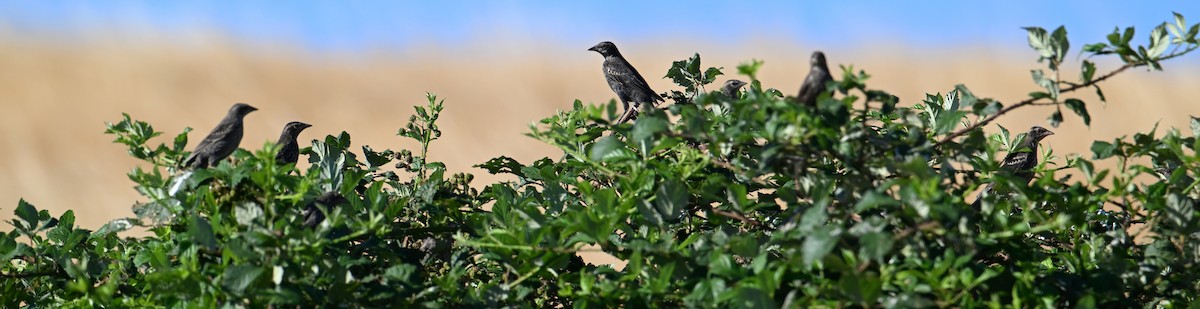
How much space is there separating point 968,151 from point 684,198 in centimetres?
74

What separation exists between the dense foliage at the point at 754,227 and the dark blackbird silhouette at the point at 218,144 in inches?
12.7

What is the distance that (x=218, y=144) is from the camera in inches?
167

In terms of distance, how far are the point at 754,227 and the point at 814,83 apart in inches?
35.0

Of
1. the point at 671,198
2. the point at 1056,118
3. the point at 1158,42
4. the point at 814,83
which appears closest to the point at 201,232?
the point at 671,198

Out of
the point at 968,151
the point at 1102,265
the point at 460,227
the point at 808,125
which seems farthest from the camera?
the point at 460,227

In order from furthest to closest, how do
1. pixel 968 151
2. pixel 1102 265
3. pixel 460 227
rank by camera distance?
pixel 460 227
pixel 1102 265
pixel 968 151

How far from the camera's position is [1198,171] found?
10.9 ft

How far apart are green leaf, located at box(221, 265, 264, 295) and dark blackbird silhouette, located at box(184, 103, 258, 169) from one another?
110 cm

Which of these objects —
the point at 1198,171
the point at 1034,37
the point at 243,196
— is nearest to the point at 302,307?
the point at 243,196

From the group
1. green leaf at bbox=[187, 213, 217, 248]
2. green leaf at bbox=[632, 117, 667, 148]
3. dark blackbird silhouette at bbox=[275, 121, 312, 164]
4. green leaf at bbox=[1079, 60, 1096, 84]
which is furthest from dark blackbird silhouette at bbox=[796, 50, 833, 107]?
dark blackbird silhouette at bbox=[275, 121, 312, 164]

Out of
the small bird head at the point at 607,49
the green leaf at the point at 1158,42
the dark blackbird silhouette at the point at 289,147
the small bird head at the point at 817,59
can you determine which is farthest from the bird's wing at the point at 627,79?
the green leaf at the point at 1158,42

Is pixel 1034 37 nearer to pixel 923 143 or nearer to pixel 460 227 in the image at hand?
pixel 923 143

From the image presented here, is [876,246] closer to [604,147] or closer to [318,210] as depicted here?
[604,147]

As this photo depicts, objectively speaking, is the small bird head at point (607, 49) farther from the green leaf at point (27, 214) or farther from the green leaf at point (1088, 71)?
the green leaf at point (1088, 71)
